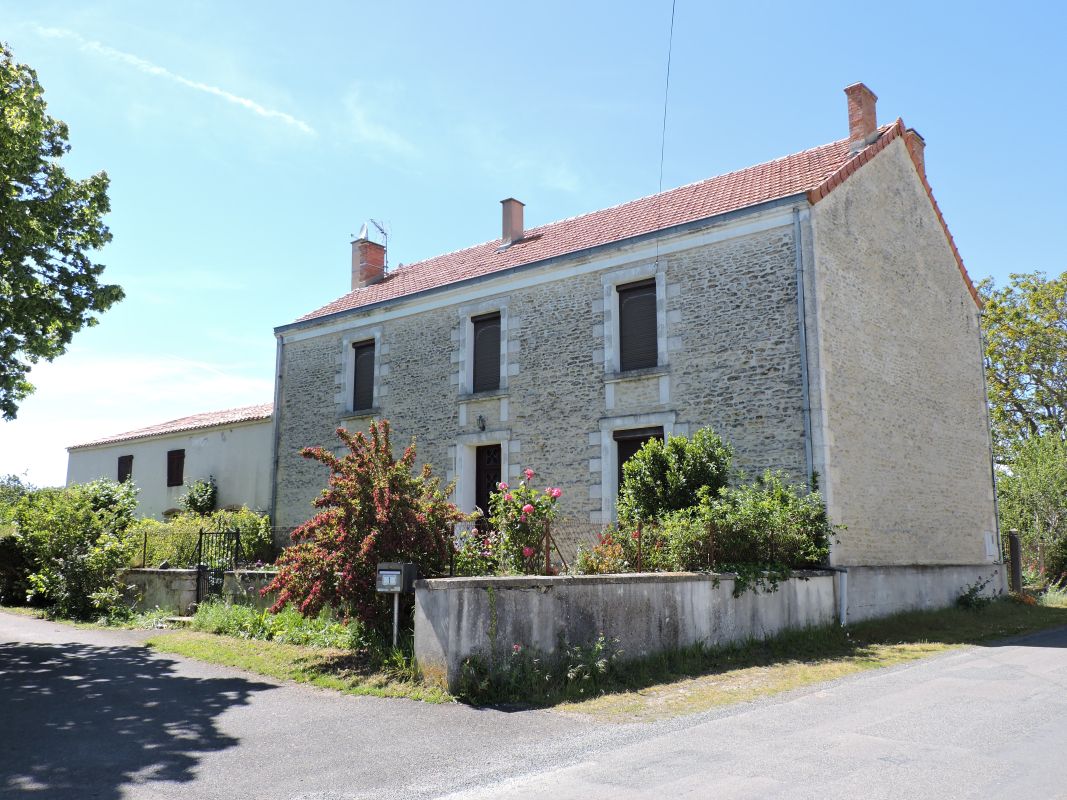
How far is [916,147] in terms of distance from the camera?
16531mm

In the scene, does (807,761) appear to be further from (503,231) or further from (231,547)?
(503,231)

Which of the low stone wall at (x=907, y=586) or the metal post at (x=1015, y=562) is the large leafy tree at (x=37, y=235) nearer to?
the low stone wall at (x=907, y=586)

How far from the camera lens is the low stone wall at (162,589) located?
1366 centimetres

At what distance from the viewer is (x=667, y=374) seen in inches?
535

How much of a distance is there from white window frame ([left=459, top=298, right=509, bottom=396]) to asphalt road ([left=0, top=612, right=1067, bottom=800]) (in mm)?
8506

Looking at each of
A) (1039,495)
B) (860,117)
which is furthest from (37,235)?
(1039,495)

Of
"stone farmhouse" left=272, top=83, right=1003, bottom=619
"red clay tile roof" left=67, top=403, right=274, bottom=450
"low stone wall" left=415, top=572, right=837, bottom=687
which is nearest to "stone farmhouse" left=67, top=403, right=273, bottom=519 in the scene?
"red clay tile roof" left=67, top=403, right=274, bottom=450

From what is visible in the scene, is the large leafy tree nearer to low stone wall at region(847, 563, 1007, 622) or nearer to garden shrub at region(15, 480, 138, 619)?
garden shrub at region(15, 480, 138, 619)

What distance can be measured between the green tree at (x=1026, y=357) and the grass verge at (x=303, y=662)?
2427 centimetres

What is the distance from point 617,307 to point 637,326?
0.52 m

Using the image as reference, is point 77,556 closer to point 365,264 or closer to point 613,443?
point 613,443

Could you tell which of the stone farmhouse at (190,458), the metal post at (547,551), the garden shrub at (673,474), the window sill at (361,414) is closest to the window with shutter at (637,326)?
the garden shrub at (673,474)

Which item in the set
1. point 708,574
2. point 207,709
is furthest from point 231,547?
point 708,574

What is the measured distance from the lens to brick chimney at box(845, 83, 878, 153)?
1464cm
